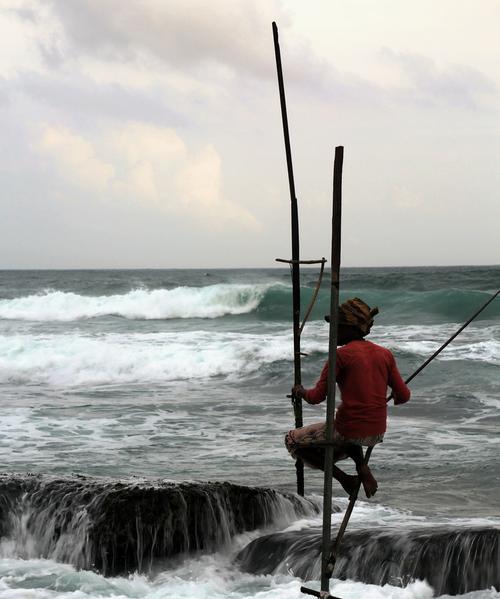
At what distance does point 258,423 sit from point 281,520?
5.33m

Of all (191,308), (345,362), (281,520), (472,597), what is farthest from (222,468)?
(191,308)

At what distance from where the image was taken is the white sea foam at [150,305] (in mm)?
36812

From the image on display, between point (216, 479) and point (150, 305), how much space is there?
95.2 feet

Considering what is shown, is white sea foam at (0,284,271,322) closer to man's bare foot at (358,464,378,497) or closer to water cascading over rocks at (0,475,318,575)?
water cascading over rocks at (0,475,318,575)

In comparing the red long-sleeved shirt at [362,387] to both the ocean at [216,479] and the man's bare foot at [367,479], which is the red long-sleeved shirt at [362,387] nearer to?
the man's bare foot at [367,479]

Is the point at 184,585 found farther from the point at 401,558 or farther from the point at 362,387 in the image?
the point at 362,387

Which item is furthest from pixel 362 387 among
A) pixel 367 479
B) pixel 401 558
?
pixel 401 558

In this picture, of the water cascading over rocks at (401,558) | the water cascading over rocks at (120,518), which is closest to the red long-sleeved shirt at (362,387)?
the water cascading over rocks at (401,558)

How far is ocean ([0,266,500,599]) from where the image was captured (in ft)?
19.8

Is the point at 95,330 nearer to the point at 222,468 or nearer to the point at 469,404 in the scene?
the point at 469,404

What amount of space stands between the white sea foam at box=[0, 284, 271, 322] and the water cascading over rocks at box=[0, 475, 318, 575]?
29.3m

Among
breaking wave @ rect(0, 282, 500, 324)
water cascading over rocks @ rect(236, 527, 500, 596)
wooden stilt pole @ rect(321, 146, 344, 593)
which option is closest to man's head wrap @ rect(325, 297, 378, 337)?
wooden stilt pole @ rect(321, 146, 344, 593)

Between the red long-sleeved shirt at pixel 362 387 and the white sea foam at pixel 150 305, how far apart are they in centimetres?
3142

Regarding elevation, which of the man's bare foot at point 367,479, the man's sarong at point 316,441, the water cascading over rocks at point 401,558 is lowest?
the water cascading over rocks at point 401,558
